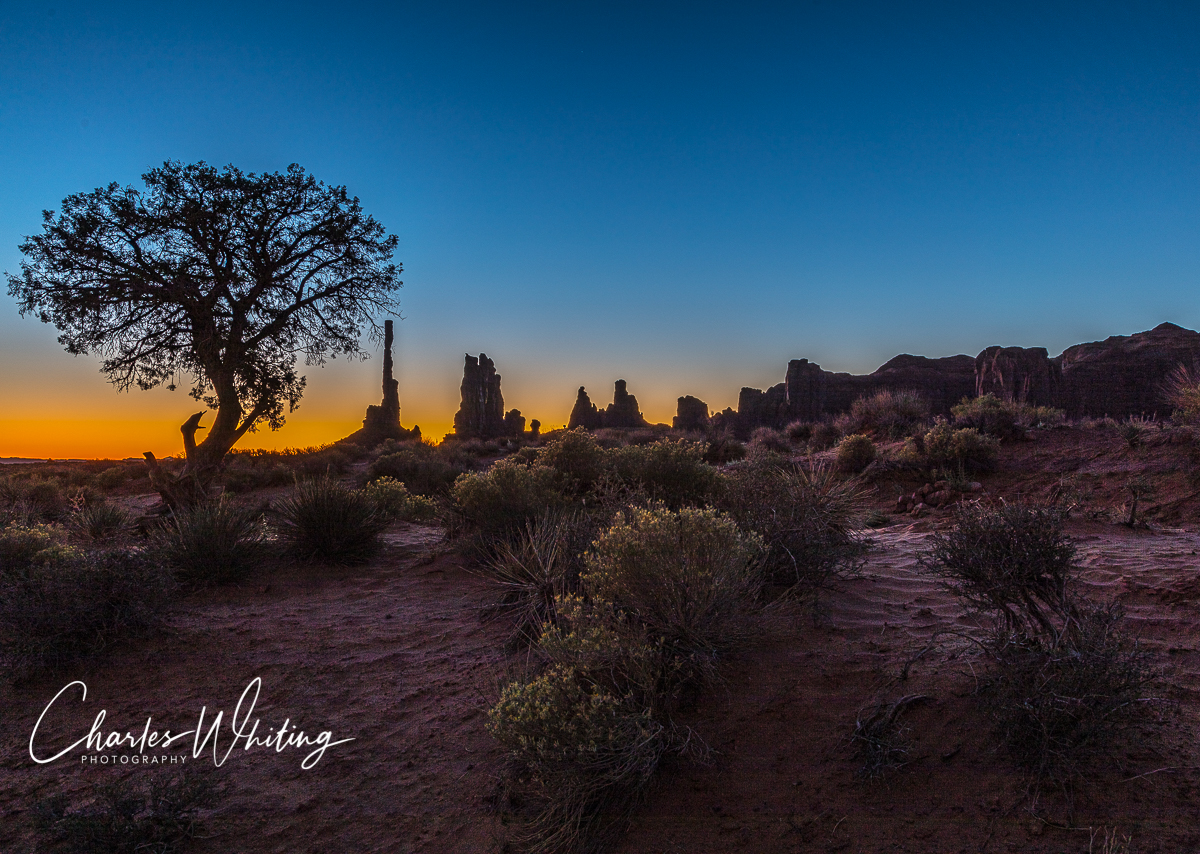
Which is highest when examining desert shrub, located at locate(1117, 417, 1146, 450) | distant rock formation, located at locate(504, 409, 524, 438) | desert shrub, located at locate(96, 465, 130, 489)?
distant rock formation, located at locate(504, 409, 524, 438)

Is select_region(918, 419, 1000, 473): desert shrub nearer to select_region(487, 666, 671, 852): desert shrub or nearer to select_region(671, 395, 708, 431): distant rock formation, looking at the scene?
select_region(487, 666, 671, 852): desert shrub

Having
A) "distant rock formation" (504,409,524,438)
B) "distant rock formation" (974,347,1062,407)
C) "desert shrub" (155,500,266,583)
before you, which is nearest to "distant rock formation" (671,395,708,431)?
"distant rock formation" (504,409,524,438)

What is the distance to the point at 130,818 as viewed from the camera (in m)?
2.86

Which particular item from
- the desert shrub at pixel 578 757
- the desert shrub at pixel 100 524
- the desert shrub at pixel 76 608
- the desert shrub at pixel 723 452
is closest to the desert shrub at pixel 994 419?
the desert shrub at pixel 723 452

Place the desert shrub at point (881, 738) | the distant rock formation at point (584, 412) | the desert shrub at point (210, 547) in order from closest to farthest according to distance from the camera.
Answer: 1. the desert shrub at point (881, 738)
2. the desert shrub at point (210, 547)
3. the distant rock formation at point (584, 412)

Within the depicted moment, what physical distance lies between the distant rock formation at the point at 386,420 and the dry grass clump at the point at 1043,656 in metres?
34.6

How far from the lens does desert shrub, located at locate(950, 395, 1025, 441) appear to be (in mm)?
17078

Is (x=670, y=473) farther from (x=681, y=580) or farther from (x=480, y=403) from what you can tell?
(x=480, y=403)

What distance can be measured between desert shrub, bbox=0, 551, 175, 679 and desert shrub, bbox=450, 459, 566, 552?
3.20 metres

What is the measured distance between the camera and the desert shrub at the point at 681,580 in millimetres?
3750

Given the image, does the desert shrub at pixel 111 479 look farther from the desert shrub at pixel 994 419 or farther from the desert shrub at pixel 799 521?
the desert shrub at pixel 994 419

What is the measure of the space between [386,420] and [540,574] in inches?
1348

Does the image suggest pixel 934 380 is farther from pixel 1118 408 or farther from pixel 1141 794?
pixel 1141 794
